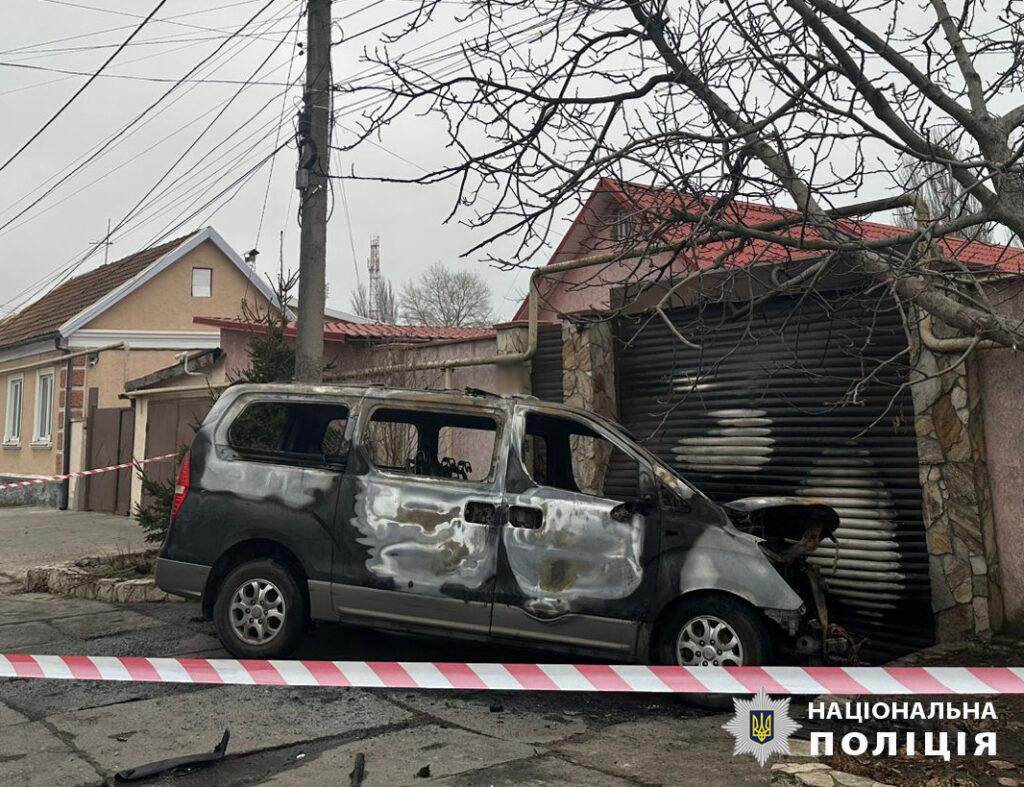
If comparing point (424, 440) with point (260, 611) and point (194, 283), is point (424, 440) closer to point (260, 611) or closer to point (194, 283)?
point (260, 611)

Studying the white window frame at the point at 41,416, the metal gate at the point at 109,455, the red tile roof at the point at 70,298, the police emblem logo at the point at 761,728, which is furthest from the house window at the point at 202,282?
the police emblem logo at the point at 761,728

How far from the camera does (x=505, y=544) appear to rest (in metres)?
5.70

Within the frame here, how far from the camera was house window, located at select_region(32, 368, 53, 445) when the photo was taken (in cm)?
2117

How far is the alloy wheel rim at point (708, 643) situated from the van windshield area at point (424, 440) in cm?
154

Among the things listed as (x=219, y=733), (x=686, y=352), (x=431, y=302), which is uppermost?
(x=431, y=302)

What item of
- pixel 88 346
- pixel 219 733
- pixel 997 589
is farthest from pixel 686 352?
pixel 88 346

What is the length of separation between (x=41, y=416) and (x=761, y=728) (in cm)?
2084

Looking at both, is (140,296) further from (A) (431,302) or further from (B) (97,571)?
(A) (431,302)

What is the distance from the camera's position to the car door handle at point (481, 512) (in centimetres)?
576

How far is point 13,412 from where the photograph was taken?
2309 centimetres

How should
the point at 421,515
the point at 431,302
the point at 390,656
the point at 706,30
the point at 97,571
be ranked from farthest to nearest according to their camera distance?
1. the point at 431,302
2. the point at 97,571
3. the point at 390,656
4. the point at 421,515
5. the point at 706,30

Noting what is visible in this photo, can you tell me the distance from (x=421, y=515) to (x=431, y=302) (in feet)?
156

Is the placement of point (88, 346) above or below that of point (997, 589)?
above

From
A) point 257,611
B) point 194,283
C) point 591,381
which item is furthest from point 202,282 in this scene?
point 257,611
